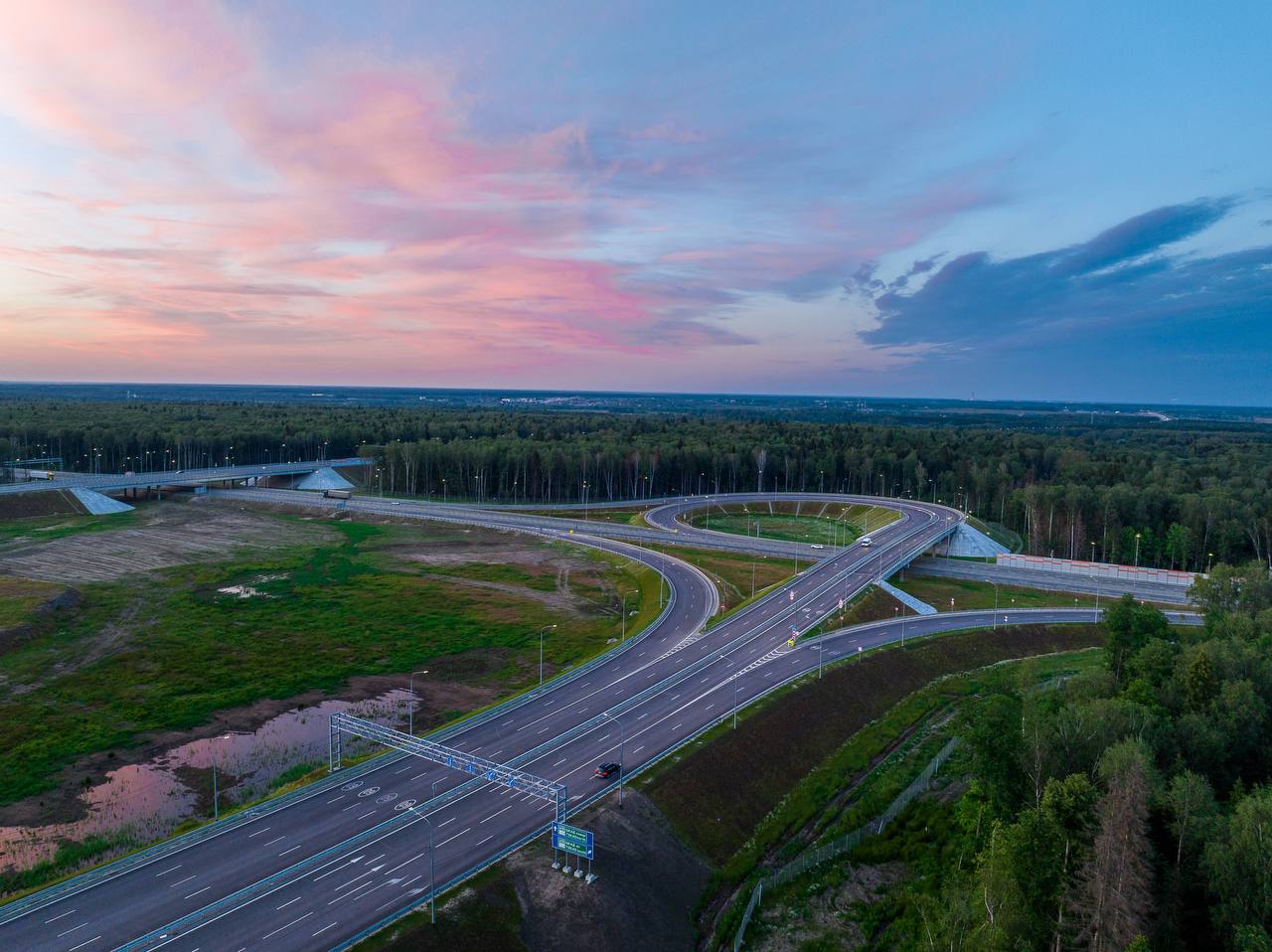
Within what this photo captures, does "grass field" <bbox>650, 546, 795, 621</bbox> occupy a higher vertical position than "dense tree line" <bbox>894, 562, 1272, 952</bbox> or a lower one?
lower

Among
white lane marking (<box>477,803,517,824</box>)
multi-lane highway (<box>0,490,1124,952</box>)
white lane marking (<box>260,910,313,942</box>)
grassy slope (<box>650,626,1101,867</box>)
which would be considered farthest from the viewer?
grassy slope (<box>650,626,1101,867</box>)

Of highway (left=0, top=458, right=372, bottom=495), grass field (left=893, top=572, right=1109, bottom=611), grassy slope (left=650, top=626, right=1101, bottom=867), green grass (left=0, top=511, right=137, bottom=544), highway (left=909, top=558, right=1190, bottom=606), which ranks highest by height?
highway (left=0, top=458, right=372, bottom=495)

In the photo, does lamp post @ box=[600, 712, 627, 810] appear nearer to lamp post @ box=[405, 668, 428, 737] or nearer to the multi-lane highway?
the multi-lane highway

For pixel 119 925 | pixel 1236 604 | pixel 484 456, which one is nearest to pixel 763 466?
pixel 484 456

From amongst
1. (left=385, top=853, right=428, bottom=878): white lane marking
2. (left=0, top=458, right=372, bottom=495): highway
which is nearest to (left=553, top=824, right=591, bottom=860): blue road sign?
(left=385, top=853, right=428, bottom=878): white lane marking

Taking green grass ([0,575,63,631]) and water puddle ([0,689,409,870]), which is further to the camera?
green grass ([0,575,63,631])

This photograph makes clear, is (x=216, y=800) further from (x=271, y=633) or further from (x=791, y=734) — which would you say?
(x=791, y=734)

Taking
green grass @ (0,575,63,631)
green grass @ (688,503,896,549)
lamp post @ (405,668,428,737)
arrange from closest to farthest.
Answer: lamp post @ (405,668,428,737) → green grass @ (0,575,63,631) → green grass @ (688,503,896,549)
